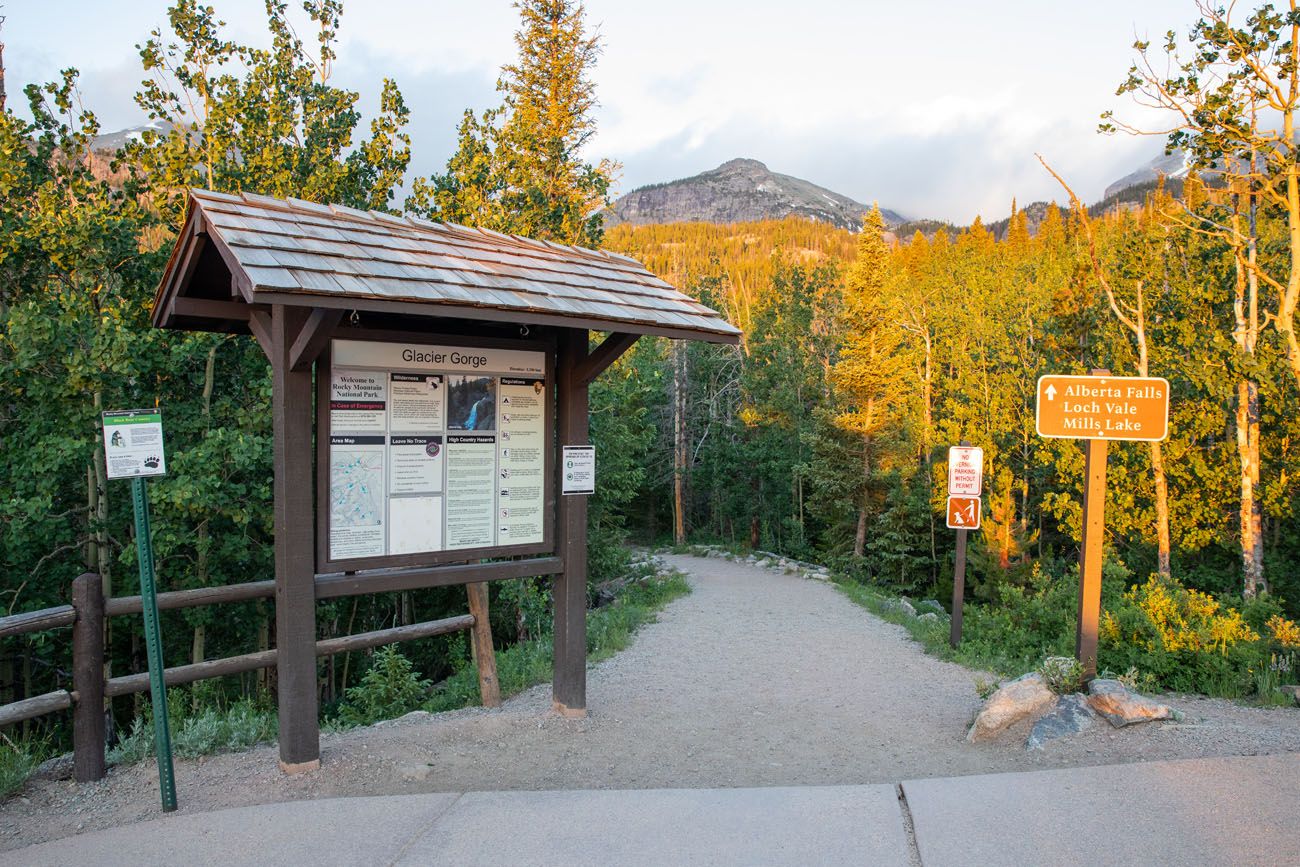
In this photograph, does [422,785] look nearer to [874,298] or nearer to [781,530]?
[874,298]

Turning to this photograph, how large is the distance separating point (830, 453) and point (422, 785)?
28547mm

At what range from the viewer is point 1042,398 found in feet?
22.9

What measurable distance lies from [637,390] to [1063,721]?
17.3 meters

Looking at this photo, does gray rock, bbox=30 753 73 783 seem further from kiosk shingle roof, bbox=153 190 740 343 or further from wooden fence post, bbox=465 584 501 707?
wooden fence post, bbox=465 584 501 707

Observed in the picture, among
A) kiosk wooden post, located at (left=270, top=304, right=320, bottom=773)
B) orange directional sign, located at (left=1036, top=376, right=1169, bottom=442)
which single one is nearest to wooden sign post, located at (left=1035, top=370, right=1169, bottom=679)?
orange directional sign, located at (left=1036, top=376, right=1169, bottom=442)

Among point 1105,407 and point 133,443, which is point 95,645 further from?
point 1105,407

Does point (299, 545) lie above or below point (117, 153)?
below

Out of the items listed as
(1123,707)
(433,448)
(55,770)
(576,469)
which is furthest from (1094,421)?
(55,770)

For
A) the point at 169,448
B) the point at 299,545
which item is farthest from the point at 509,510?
the point at 169,448

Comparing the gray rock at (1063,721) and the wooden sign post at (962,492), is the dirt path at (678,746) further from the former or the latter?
the wooden sign post at (962,492)

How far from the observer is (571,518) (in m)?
6.68

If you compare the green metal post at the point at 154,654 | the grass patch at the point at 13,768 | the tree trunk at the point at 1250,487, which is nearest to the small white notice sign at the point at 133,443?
the green metal post at the point at 154,654

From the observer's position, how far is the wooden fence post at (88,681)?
5.41 m

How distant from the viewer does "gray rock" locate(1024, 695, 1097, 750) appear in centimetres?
603
